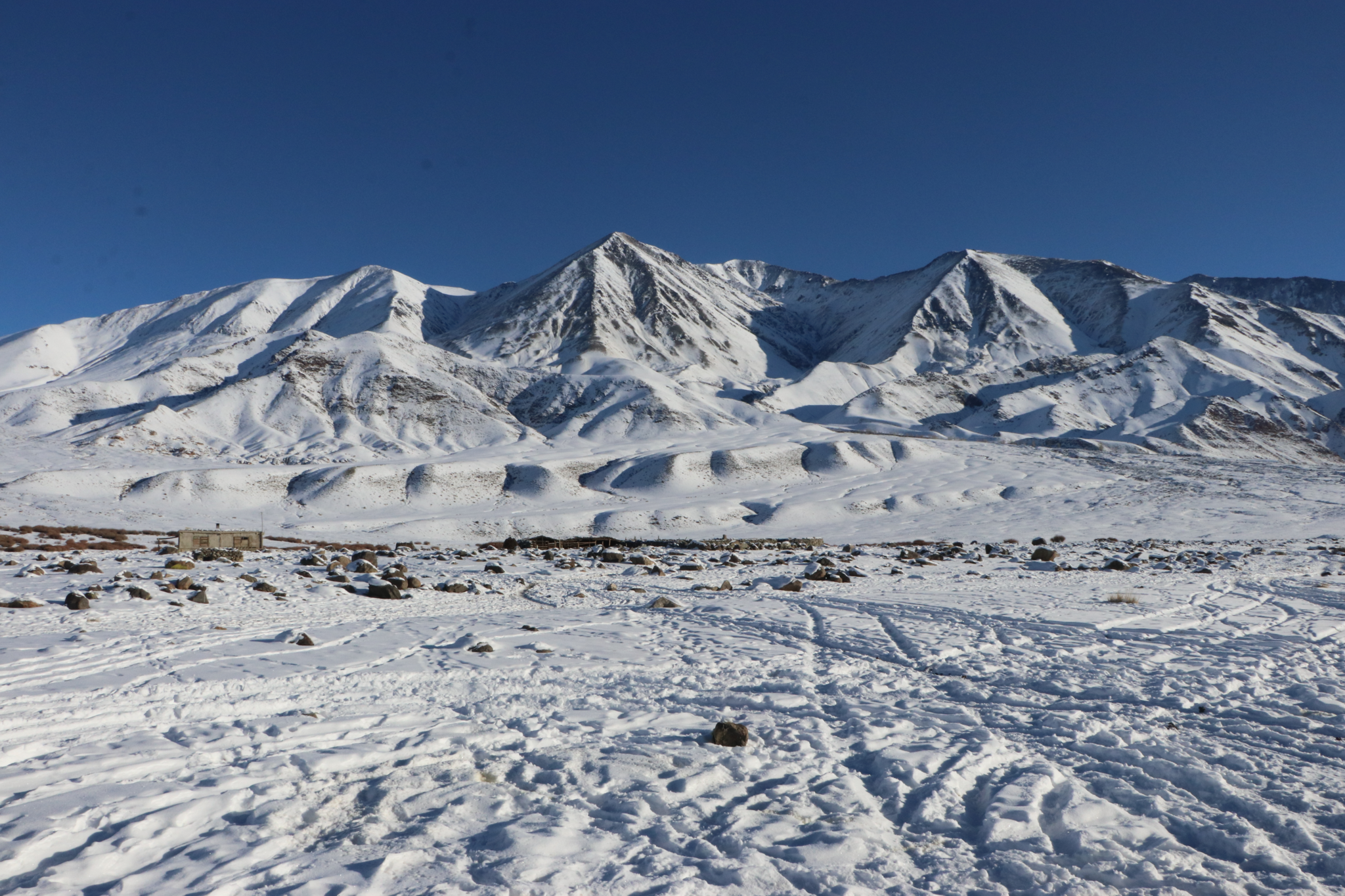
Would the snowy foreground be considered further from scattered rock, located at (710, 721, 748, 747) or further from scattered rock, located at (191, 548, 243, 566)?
scattered rock, located at (191, 548, 243, 566)

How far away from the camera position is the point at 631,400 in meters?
99.5

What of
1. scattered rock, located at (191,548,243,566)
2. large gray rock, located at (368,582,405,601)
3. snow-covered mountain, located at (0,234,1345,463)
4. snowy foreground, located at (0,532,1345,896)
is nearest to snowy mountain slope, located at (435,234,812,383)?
snow-covered mountain, located at (0,234,1345,463)

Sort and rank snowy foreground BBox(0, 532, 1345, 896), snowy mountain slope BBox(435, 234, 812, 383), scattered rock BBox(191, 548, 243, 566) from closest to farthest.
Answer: snowy foreground BBox(0, 532, 1345, 896), scattered rock BBox(191, 548, 243, 566), snowy mountain slope BBox(435, 234, 812, 383)

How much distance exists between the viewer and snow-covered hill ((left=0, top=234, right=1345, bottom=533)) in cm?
6097

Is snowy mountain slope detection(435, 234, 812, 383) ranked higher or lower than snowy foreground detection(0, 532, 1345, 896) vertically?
higher

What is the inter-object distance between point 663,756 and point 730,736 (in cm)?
70

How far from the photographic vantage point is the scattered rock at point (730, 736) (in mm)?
6422

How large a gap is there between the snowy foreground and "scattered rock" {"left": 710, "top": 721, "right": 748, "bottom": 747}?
127 millimetres

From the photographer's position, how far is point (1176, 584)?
18203 millimetres

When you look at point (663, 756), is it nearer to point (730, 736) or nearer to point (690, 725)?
point (730, 736)

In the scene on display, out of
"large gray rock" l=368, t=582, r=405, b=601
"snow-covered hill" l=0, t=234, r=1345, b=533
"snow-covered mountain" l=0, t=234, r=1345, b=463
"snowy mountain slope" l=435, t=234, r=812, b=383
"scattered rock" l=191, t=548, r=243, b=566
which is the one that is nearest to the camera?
"large gray rock" l=368, t=582, r=405, b=601

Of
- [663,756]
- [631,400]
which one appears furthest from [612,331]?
[663,756]

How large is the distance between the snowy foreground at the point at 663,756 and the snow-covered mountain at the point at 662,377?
73.5m

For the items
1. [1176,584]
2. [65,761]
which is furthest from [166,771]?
[1176,584]
